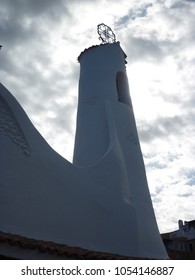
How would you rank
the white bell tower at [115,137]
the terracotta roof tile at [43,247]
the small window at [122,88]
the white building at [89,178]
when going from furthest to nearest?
the small window at [122,88] → the white bell tower at [115,137] → the white building at [89,178] → the terracotta roof tile at [43,247]

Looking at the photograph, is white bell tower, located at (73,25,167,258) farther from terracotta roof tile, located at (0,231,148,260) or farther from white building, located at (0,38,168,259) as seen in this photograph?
terracotta roof tile, located at (0,231,148,260)

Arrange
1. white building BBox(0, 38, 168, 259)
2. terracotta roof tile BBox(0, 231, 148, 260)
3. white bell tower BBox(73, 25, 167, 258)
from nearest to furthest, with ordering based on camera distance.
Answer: terracotta roof tile BBox(0, 231, 148, 260) < white building BBox(0, 38, 168, 259) < white bell tower BBox(73, 25, 167, 258)

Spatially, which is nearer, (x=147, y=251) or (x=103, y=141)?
(x=147, y=251)

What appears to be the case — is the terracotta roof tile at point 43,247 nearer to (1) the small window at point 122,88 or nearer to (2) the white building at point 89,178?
(2) the white building at point 89,178

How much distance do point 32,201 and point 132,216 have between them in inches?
148

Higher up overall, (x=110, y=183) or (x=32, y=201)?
(x=110, y=183)

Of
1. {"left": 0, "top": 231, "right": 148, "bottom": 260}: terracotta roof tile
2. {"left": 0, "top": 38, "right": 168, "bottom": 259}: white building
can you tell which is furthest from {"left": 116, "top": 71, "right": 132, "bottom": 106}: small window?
{"left": 0, "top": 231, "right": 148, "bottom": 260}: terracotta roof tile

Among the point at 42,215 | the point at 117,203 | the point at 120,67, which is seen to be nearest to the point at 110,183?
the point at 117,203

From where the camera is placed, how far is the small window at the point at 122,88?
1458 centimetres

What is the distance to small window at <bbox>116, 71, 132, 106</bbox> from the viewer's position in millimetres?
14578

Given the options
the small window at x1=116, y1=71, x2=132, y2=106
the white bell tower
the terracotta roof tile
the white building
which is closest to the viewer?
the terracotta roof tile

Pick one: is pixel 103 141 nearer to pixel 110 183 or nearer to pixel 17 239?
pixel 110 183

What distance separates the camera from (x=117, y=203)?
35.2 ft

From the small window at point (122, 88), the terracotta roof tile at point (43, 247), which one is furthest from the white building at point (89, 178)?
the terracotta roof tile at point (43, 247)
